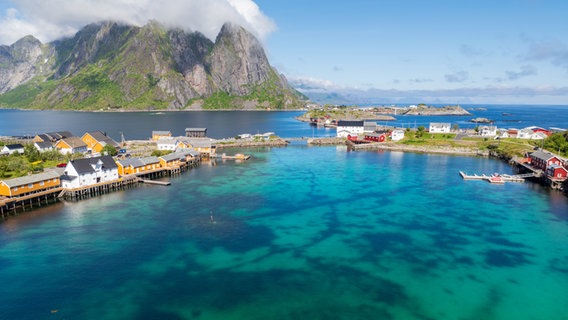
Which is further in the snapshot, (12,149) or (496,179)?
(12,149)

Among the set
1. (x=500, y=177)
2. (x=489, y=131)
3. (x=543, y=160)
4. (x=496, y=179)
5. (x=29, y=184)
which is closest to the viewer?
(x=29, y=184)

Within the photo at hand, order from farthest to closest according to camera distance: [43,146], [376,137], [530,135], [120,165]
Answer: [376,137], [530,135], [43,146], [120,165]

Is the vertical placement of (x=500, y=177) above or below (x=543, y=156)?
below

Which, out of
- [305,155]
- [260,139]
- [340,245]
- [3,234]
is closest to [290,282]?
[340,245]

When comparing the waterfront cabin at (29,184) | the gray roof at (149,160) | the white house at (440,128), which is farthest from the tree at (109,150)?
the white house at (440,128)

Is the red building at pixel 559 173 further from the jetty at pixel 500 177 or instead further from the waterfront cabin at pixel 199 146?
the waterfront cabin at pixel 199 146

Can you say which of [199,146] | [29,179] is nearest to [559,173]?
[199,146]

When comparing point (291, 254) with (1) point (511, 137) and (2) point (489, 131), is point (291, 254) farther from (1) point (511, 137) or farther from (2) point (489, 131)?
(1) point (511, 137)
